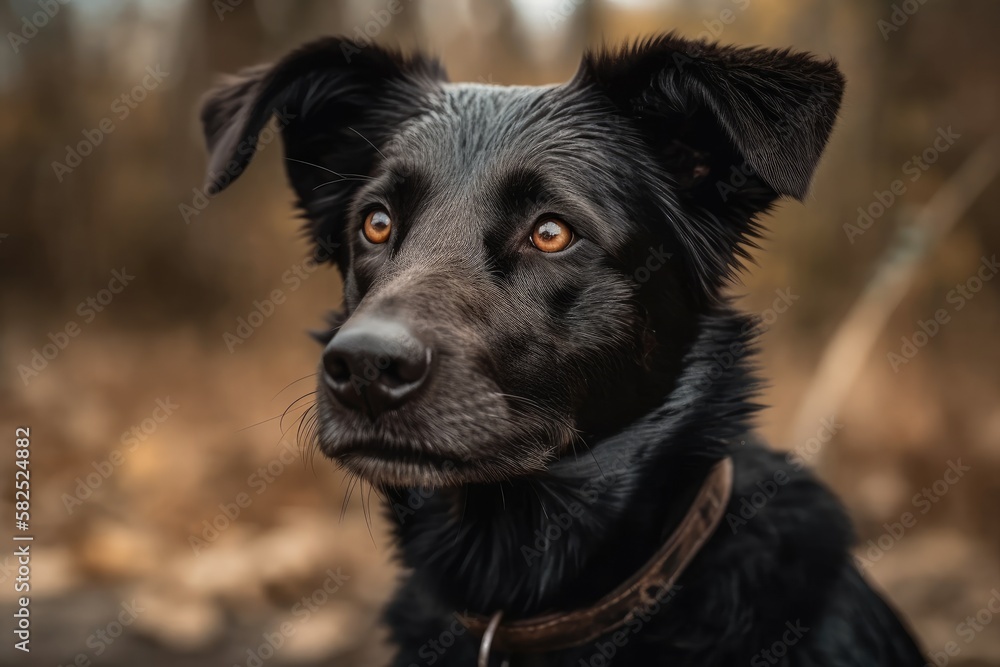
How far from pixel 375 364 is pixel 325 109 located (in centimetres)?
143

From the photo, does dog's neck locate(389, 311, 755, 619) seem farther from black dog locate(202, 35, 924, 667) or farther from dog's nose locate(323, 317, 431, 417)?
dog's nose locate(323, 317, 431, 417)

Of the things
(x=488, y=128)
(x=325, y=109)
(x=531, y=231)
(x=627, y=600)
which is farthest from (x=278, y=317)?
(x=627, y=600)

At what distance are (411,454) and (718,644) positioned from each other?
966 mm

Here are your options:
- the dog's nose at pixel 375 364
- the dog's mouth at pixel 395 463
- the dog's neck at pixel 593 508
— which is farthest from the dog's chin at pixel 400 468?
the dog's neck at pixel 593 508

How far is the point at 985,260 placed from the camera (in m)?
5.77

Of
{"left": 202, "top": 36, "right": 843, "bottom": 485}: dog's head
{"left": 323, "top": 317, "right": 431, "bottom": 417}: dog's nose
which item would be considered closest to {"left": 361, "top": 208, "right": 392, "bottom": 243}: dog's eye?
{"left": 202, "top": 36, "right": 843, "bottom": 485}: dog's head

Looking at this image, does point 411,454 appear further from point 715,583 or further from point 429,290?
point 715,583

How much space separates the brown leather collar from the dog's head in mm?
349

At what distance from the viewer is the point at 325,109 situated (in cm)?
294

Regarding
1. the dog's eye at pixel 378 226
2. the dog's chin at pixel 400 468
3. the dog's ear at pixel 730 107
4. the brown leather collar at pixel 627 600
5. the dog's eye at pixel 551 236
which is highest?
the dog's ear at pixel 730 107

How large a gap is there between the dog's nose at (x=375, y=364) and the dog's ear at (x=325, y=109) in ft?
3.16

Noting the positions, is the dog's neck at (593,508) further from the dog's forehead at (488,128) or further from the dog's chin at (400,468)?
the dog's forehead at (488,128)

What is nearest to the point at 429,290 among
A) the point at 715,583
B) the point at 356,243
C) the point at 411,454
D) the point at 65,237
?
the point at 411,454

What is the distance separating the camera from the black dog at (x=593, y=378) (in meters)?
2.11
